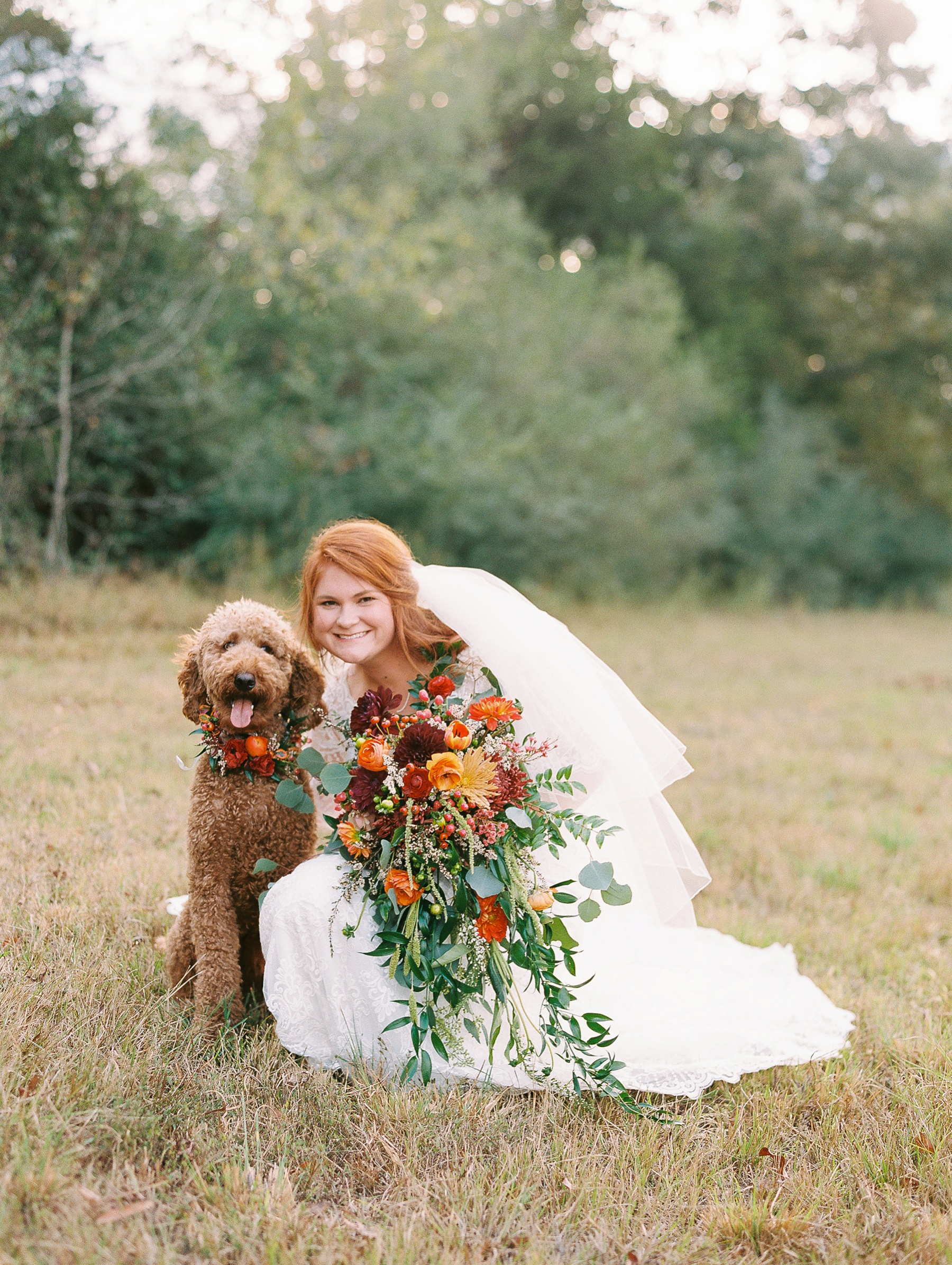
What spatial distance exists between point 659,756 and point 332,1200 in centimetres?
149

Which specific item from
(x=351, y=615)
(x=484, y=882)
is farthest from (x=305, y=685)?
(x=484, y=882)

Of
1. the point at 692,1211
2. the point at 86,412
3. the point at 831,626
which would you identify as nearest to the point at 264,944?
the point at 692,1211

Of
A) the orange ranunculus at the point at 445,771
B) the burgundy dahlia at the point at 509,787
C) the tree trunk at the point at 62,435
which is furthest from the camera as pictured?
the tree trunk at the point at 62,435

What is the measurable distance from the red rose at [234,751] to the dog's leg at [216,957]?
37cm

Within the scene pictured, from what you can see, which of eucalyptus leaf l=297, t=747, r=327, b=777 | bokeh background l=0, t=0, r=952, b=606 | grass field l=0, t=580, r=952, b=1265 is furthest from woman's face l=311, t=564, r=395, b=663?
bokeh background l=0, t=0, r=952, b=606

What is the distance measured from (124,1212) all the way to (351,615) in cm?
163

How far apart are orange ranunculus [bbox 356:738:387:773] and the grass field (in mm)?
880

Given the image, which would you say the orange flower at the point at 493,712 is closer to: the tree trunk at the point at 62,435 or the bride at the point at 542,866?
the bride at the point at 542,866

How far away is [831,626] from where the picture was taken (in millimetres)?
16656

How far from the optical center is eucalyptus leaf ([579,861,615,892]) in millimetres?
2568

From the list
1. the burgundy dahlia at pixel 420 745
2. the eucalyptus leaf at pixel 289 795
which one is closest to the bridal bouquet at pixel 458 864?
the burgundy dahlia at pixel 420 745

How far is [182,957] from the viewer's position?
9.71 feet

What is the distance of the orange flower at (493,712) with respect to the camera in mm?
2584

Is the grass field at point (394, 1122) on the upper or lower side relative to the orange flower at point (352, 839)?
lower
